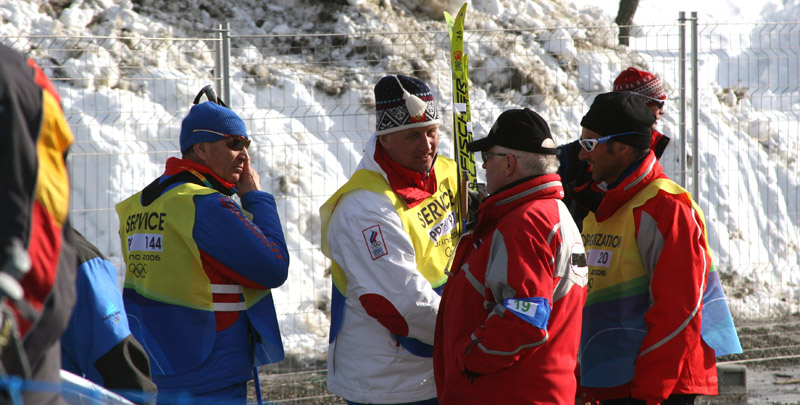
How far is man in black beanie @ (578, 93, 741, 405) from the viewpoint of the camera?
10.9 ft

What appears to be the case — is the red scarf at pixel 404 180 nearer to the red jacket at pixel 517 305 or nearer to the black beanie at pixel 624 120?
the red jacket at pixel 517 305

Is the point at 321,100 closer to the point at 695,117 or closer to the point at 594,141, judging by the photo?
the point at 695,117

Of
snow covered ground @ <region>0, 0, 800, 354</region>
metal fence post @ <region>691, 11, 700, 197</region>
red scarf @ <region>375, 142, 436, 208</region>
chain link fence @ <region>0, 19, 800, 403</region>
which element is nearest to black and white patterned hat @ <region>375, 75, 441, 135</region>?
red scarf @ <region>375, 142, 436, 208</region>

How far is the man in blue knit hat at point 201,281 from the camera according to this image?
334 centimetres

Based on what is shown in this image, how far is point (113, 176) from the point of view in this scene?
7344 millimetres

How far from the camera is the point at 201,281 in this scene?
3.40m

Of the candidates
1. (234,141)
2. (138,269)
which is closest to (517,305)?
(234,141)

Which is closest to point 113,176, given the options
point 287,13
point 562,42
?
point 287,13

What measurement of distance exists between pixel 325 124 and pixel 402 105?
5.84 metres

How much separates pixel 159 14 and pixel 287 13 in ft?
6.29

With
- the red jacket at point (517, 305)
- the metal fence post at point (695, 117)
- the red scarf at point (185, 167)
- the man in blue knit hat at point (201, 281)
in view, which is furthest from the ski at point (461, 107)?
the metal fence post at point (695, 117)

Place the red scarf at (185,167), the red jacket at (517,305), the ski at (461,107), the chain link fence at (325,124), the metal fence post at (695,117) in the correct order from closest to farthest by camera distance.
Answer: the red jacket at (517,305)
the red scarf at (185,167)
the ski at (461,107)
the metal fence post at (695,117)
the chain link fence at (325,124)

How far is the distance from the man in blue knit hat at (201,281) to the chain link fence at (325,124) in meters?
2.40

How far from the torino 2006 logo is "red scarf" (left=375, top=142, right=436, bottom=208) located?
1.12m
